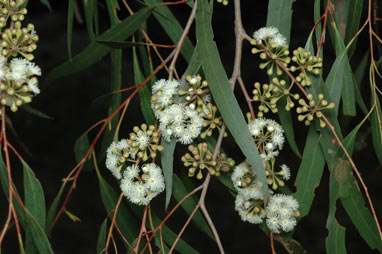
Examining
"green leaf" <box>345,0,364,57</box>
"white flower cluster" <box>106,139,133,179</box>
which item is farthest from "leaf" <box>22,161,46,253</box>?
"green leaf" <box>345,0,364,57</box>

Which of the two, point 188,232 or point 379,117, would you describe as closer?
point 379,117

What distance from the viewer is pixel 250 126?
4.08 ft

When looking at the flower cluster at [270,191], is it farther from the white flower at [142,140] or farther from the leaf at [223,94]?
the white flower at [142,140]

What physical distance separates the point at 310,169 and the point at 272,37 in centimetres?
35

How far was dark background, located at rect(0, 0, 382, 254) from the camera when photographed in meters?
3.24

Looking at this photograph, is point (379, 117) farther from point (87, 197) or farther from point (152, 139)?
point (87, 197)

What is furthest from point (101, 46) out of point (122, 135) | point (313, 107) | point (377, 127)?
point (122, 135)

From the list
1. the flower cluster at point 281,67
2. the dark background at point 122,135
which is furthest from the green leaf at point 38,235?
the dark background at point 122,135

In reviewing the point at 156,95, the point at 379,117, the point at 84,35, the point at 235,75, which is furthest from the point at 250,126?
the point at 84,35

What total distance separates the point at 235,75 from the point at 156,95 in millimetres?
191

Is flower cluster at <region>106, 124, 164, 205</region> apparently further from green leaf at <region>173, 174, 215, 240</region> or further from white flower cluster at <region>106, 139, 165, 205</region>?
green leaf at <region>173, 174, 215, 240</region>

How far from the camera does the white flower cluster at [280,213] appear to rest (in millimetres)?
1267

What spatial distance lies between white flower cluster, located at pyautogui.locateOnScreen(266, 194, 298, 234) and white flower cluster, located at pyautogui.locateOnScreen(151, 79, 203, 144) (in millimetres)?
249

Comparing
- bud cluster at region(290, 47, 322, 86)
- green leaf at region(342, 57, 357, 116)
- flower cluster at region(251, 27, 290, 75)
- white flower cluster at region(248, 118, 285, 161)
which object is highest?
flower cluster at region(251, 27, 290, 75)
